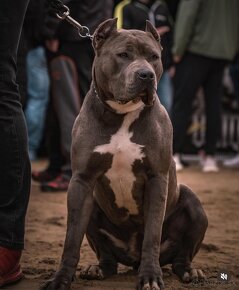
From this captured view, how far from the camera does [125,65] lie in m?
3.50

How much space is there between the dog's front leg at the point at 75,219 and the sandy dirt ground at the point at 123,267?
0.14 m

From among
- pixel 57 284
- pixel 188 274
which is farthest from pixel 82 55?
pixel 57 284

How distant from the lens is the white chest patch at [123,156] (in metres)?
3.55

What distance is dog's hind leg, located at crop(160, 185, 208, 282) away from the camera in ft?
12.6

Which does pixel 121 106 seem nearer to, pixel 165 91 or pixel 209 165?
pixel 209 165

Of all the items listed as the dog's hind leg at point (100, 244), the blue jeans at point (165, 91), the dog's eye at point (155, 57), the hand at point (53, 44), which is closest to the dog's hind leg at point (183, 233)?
the dog's hind leg at point (100, 244)

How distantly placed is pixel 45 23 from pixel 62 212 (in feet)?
5.80

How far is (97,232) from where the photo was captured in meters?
3.86

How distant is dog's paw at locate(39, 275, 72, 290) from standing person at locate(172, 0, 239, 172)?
4.89 metres

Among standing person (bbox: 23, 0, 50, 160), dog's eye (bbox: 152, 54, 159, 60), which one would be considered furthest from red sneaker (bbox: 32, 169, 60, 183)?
dog's eye (bbox: 152, 54, 159, 60)

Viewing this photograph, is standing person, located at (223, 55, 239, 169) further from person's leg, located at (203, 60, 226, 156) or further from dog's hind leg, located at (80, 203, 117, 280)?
dog's hind leg, located at (80, 203, 117, 280)

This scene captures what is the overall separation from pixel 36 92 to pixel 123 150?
6.01 metres

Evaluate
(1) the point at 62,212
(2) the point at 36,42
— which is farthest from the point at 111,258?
(2) the point at 36,42

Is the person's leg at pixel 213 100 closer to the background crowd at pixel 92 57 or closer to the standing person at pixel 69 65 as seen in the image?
the background crowd at pixel 92 57
